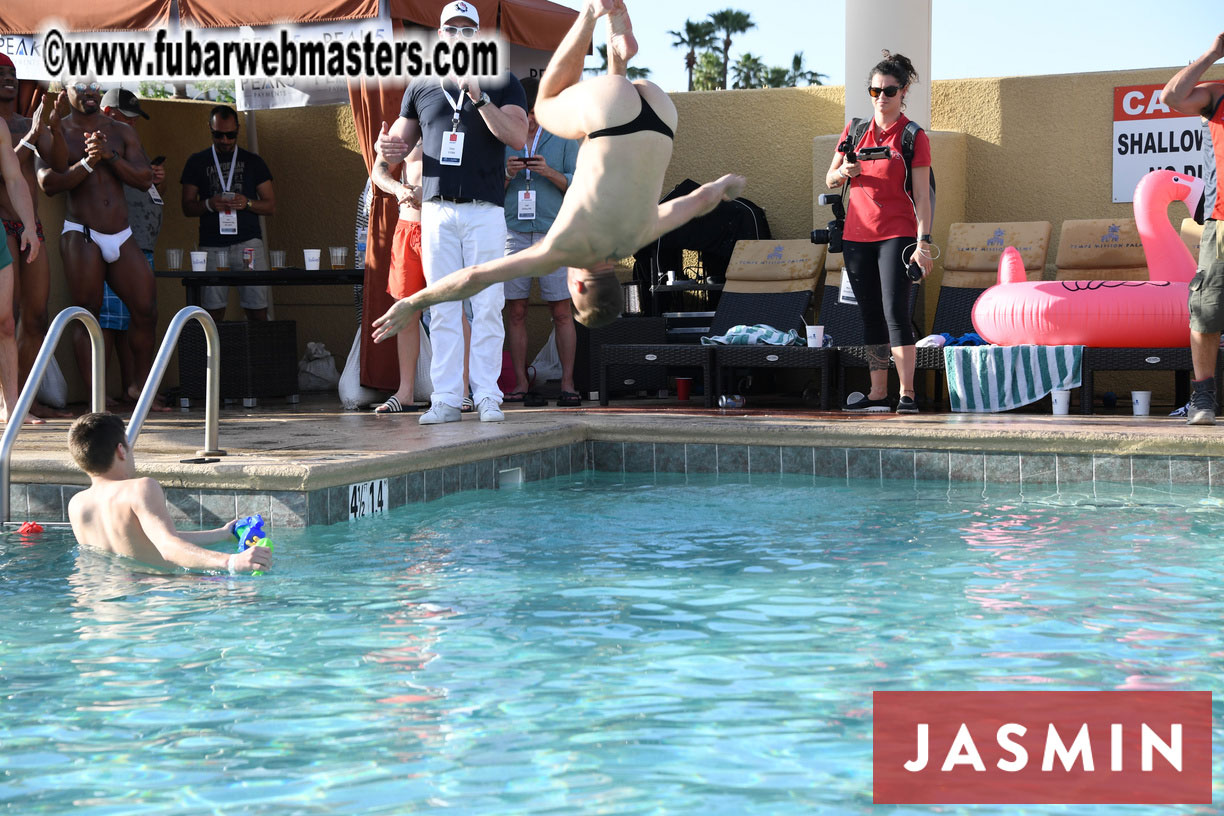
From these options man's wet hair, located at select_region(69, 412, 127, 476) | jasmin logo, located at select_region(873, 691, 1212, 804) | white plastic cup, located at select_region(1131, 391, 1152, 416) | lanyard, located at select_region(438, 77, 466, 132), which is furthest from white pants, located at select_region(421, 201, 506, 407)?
jasmin logo, located at select_region(873, 691, 1212, 804)

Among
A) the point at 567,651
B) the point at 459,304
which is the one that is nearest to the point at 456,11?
the point at 459,304

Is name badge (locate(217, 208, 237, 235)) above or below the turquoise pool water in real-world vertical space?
above

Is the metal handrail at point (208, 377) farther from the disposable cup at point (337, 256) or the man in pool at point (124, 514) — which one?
the disposable cup at point (337, 256)

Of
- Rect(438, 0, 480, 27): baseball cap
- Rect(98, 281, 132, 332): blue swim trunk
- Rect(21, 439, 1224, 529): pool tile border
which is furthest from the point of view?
Rect(98, 281, 132, 332): blue swim trunk

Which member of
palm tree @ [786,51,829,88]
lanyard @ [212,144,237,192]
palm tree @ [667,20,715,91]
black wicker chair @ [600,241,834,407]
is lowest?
black wicker chair @ [600,241,834,407]

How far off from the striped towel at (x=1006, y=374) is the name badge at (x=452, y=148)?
316 cm

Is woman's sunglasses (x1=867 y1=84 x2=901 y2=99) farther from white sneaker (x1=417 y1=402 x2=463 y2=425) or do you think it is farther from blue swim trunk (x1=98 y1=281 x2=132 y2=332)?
blue swim trunk (x1=98 y1=281 x2=132 y2=332)

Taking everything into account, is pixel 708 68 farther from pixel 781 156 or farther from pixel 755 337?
pixel 755 337

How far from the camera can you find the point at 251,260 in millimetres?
9602

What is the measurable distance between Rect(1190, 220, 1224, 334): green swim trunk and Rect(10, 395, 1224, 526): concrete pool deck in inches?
21.7

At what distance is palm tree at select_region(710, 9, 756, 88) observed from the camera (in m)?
Answer: 48.4

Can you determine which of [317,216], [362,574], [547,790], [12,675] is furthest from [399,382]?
[547,790]

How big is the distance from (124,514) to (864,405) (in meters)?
4.82

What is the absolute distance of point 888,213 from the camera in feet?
25.3
